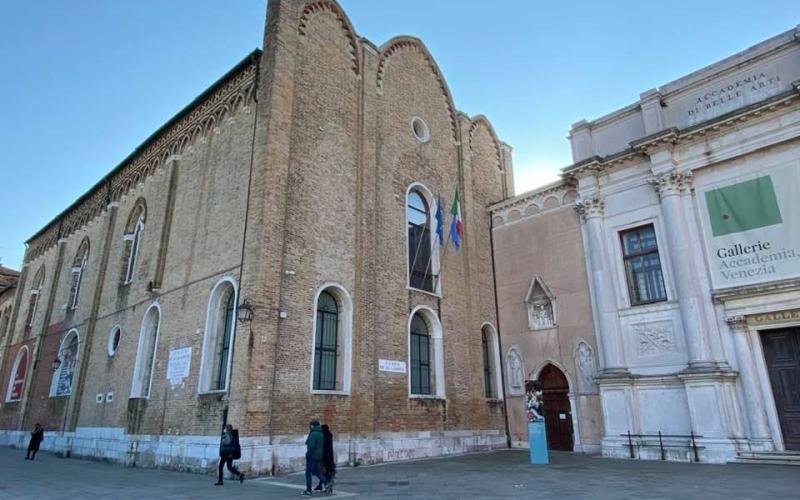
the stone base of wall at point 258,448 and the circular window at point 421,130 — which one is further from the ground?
the circular window at point 421,130

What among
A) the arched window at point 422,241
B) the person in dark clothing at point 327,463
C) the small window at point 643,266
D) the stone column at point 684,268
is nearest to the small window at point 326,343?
the arched window at point 422,241

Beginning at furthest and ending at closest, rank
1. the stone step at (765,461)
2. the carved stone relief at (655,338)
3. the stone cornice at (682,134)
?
the carved stone relief at (655,338) → the stone cornice at (682,134) → the stone step at (765,461)

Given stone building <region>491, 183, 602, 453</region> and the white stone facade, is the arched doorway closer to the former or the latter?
stone building <region>491, 183, 602, 453</region>

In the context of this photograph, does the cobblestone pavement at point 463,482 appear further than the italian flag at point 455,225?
No

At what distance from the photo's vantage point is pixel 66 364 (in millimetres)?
20312

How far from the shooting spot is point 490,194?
20734 mm

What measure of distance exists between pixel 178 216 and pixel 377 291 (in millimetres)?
7006

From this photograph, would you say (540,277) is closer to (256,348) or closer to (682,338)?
(682,338)

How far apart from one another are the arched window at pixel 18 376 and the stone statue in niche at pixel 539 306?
23164 mm

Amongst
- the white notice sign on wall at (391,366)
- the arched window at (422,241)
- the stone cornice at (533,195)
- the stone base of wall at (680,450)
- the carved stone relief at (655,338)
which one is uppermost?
the stone cornice at (533,195)

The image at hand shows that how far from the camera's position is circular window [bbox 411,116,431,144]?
1794cm

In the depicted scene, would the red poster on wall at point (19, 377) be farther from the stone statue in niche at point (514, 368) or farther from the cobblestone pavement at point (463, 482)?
the stone statue in niche at point (514, 368)

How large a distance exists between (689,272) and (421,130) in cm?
969

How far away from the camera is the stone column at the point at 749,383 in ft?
41.2
